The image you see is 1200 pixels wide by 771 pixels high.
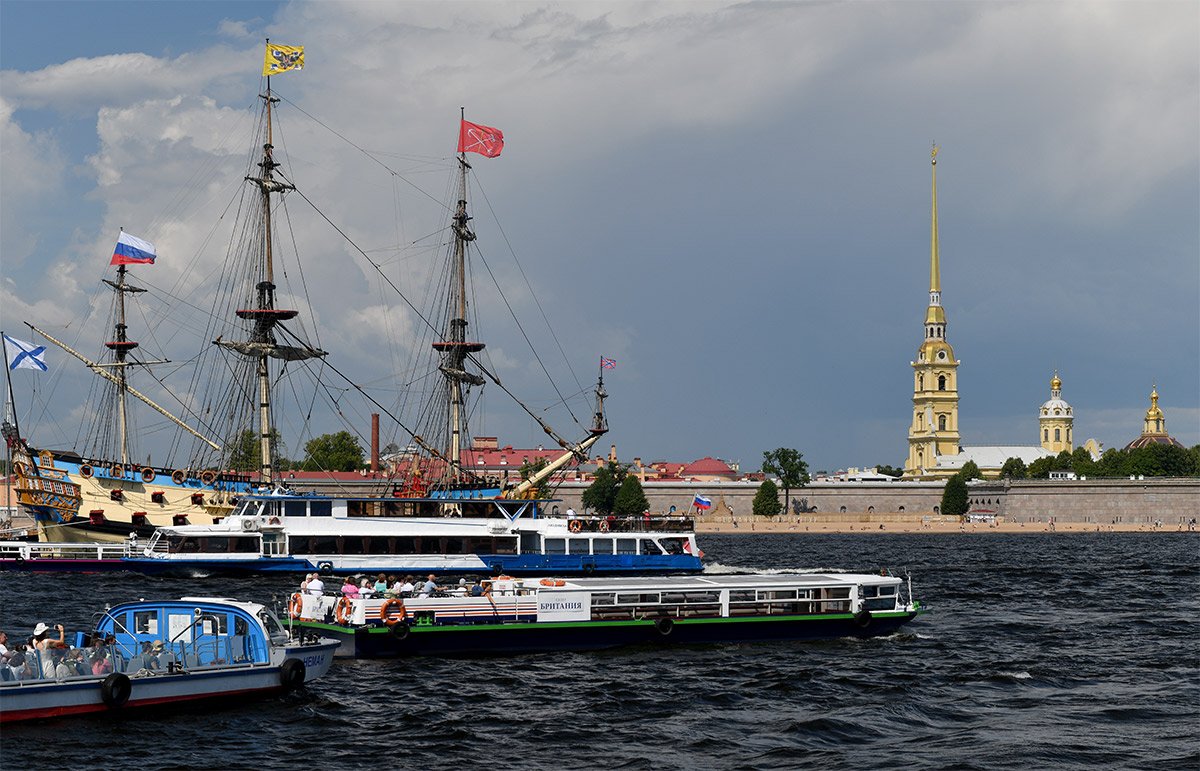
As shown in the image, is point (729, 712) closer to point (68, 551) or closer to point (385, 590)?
point (385, 590)

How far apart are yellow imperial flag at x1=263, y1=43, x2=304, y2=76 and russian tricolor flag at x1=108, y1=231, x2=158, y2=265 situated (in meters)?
13.7

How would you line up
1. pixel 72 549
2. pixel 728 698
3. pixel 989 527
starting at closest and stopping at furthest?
pixel 728 698 → pixel 72 549 → pixel 989 527

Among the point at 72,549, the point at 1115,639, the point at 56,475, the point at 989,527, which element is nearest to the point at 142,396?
the point at 56,475

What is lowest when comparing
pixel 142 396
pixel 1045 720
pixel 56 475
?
pixel 1045 720

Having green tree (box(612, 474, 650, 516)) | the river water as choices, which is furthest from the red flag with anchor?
green tree (box(612, 474, 650, 516))

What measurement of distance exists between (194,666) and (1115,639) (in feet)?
106

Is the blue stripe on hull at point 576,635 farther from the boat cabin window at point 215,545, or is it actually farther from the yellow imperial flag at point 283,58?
the yellow imperial flag at point 283,58

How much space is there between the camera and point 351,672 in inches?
1532

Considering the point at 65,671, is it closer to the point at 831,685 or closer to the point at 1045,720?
the point at 831,685

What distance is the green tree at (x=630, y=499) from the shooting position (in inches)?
7303

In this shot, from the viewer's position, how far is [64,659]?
30.4m

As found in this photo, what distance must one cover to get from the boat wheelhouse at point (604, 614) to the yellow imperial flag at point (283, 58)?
51171 millimetres

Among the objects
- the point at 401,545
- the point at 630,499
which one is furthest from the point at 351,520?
the point at 630,499

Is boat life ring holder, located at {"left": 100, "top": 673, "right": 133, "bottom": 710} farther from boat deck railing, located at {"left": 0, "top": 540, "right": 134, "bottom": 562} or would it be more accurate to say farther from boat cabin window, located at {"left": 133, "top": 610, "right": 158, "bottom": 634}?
boat deck railing, located at {"left": 0, "top": 540, "right": 134, "bottom": 562}
